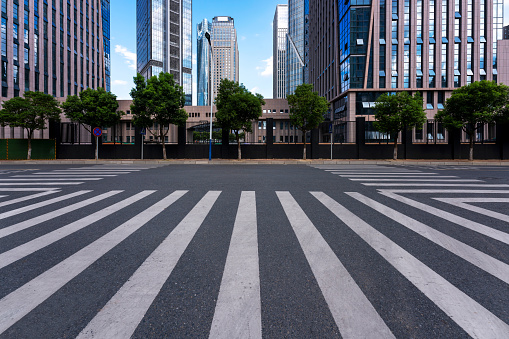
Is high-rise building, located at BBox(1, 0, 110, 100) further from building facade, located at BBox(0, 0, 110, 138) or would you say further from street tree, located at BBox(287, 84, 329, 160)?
street tree, located at BBox(287, 84, 329, 160)

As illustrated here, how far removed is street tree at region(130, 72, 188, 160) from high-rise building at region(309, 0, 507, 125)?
105 feet

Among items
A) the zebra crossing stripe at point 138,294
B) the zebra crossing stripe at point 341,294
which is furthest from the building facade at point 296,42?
the zebra crossing stripe at point 138,294

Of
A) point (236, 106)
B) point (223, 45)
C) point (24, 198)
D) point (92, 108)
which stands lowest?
point (24, 198)

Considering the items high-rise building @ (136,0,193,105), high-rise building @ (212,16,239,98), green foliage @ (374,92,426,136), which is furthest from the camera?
high-rise building @ (212,16,239,98)

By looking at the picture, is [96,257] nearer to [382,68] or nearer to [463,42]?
[382,68]

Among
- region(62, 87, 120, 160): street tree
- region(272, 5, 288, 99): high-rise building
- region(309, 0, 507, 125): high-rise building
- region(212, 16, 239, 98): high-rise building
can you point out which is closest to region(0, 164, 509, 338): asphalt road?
region(62, 87, 120, 160): street tree

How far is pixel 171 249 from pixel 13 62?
49931mm

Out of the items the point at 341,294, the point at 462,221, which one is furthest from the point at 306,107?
the point at 341,294

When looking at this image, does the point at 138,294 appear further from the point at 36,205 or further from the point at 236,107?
the point at 236,107

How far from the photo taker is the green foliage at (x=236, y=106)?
20312 millimetres

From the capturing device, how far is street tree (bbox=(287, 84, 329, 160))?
20781mm

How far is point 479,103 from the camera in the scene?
1941 centimetres

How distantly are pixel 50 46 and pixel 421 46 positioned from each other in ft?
202

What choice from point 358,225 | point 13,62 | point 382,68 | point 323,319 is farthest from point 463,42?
point 13,62
